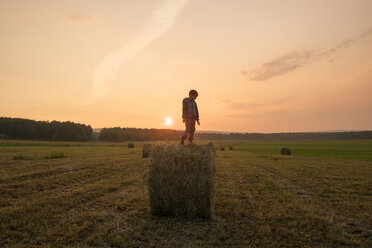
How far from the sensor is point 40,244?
4.22 metres

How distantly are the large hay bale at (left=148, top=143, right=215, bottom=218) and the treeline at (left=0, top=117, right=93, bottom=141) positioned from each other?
90446 millimetres

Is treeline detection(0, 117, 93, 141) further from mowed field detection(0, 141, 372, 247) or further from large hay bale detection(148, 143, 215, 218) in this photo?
large hay bale detection(148, 143, 215, 218)

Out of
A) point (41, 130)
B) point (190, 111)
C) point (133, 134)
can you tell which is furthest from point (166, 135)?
point (190, 111)

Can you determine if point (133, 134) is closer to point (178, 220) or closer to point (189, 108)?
point (189, 108)

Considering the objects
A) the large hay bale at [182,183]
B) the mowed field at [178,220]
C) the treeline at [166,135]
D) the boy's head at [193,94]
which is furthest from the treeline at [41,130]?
the large hay bale at [182,183]

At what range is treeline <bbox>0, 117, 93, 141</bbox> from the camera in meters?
84.8

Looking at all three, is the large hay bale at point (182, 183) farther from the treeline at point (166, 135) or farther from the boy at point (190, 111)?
the treeline at point (166, 135)

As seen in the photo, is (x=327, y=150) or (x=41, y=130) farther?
(x=41, y=130)

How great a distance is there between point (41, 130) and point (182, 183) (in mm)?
97921

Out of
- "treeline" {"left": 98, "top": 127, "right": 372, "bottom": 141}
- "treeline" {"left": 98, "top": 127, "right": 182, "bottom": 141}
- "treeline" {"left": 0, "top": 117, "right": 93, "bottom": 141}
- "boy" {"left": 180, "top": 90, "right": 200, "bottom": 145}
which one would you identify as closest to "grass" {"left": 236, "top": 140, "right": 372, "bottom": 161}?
"boy" {"left": 180, "top": 90, "right": 200, "bottom": 145}

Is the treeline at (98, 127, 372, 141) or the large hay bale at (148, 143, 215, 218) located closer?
the large hay bale at (148, 143, 215, 218)

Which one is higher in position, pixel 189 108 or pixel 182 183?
pixel 189 108

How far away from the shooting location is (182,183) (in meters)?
5.88

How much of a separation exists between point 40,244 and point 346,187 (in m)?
10.8
